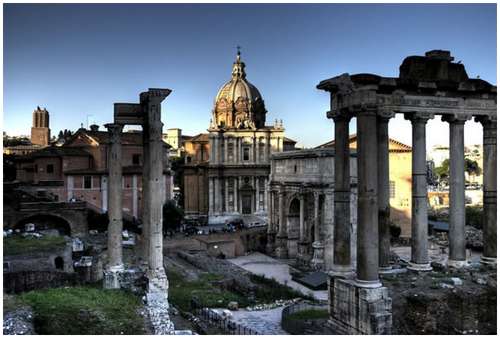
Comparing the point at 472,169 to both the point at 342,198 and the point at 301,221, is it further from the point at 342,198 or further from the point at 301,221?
the point at 342,198

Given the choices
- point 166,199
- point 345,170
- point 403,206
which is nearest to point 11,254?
point 345,170

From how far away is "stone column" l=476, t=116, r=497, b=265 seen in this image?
647 inches

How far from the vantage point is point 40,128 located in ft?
261

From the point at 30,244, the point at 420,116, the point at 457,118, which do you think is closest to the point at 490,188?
the point at 457,118

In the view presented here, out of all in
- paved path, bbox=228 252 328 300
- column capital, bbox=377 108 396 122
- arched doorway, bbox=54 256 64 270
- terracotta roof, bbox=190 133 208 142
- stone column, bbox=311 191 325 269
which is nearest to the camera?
column capital, bbox=377 108 396 122

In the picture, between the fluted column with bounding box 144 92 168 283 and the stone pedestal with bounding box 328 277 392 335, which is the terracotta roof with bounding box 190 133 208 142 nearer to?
the fluted column with bounding box 144 92 168 283

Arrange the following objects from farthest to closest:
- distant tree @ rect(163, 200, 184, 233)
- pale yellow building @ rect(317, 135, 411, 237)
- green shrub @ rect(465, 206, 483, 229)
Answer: green shrub @ rect(465, 206, 483, 229)
pale yellow building @ rect(317, 135, 411, 237)
distant tree @ rect(163, 200, 184, 233)

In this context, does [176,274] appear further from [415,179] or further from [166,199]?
[166,199]

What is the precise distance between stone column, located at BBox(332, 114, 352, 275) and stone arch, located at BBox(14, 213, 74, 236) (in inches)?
1007

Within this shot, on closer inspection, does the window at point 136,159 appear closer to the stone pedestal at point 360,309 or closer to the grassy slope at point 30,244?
the grassy slope at point 30,244

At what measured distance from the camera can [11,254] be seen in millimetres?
22531

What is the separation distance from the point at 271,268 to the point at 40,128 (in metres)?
57.6

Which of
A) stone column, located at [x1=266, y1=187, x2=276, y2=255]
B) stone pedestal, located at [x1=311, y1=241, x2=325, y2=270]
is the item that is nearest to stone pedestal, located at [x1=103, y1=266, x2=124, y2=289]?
stone pedestal, located at [x1=311, y1=241, x2=325, y2=270]

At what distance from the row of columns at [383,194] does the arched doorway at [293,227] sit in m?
21.1
